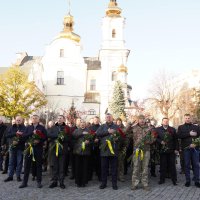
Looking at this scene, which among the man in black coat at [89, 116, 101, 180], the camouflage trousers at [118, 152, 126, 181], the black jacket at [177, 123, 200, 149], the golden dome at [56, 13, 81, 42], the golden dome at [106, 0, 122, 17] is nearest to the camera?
the black jacket at [177, 123, 200, 149]

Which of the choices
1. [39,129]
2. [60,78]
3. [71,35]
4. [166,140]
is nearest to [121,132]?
[166,140]

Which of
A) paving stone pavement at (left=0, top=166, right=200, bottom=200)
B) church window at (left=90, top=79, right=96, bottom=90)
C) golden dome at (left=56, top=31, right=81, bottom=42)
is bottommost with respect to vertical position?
paving stone pavement at (left=0, top=166, right=200, bottom=200)

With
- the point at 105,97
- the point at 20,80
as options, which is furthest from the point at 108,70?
the point at 20,80

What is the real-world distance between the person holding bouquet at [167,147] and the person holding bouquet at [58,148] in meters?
3.02

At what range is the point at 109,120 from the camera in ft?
32.5

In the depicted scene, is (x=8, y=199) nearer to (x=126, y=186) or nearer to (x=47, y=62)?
(x=126, y=186)

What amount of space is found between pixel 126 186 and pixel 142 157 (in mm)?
1173

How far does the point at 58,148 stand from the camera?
9.70 m

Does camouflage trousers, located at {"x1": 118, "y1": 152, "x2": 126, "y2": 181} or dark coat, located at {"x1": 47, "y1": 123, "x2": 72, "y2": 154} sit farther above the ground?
dark coat, located at {"x1": 47, "y1": 123, "x2": 72, "y2": 154}

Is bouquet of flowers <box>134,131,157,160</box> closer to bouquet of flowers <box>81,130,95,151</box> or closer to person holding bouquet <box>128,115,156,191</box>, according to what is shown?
person holding bouquet <box>128,115,156,191</box>

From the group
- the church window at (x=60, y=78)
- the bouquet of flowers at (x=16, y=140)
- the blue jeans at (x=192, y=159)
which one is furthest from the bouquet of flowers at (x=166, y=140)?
the church window at (x=60, y=78)

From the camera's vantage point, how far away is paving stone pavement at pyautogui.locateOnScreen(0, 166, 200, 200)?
328 inches

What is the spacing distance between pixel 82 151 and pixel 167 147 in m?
2.72

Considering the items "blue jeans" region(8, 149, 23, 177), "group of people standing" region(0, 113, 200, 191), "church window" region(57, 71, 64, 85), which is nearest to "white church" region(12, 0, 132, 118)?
"church window" region(57, 71, 64, 85)
